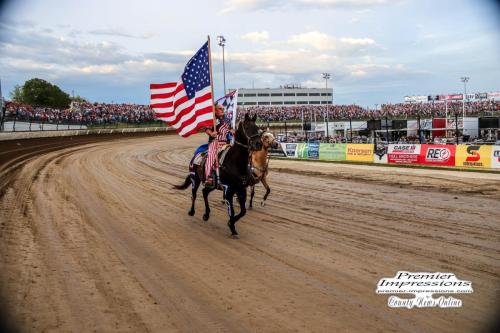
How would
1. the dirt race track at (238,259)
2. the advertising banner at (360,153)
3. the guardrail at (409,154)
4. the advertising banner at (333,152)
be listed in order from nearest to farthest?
the dirt race track at (238,259)
the guardrail at (409,154)
the advertising banner at (360,153)
the advertising banner at (333,152)

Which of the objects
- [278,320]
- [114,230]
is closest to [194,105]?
[114,230]

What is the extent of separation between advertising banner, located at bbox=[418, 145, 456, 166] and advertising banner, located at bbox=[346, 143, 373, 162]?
3317mm

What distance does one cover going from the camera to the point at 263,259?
7.80 meters

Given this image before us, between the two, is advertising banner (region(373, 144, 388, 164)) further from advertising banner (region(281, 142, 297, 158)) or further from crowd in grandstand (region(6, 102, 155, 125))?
crowd in grandstand (region(6, 102, 155, 125))

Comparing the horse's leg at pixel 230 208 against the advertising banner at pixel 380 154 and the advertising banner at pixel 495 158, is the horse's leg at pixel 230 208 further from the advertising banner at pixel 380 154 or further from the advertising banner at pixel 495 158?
the advertising banner at pixel 380 154

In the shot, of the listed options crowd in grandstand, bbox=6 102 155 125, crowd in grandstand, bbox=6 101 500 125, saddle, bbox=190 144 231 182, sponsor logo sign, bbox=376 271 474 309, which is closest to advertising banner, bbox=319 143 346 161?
crowd in grandstand, bbox=6 101 500 125

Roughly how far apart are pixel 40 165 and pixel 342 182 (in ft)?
50.3

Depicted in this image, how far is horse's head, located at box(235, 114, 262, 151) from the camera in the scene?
8906mm

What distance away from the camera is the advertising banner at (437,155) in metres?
23.2

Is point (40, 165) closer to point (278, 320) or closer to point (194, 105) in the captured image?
point (194, 105)

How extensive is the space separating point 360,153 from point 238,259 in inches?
841

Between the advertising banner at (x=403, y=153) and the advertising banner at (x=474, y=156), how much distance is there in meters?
2.48

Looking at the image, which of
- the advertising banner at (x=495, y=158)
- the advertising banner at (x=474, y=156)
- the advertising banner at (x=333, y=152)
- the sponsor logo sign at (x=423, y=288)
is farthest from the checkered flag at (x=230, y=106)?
the advertising banner at (x=333, y=152)

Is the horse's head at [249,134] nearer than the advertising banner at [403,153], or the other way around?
the horse's head at [249,134]
